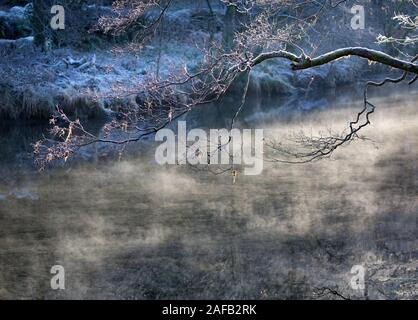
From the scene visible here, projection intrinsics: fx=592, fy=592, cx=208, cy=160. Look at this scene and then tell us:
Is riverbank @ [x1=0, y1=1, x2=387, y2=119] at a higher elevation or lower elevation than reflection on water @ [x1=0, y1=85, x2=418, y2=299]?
higher

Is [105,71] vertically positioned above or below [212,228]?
above

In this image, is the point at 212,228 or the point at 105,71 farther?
the point at 105,71

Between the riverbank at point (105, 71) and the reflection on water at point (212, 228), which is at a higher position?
the riverbank at point (105, 71)

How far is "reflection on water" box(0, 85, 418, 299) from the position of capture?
621 centimetres

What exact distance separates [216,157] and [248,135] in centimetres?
193

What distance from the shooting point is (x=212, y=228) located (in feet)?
25.0

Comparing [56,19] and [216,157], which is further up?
[56,19]

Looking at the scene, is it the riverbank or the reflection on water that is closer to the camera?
the reflection on water

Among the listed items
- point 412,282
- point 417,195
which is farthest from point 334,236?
point 417,195

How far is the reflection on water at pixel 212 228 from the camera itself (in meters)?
6.21

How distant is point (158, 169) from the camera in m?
10.5

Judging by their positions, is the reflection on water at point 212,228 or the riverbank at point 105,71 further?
the riverbank at point 105,71
